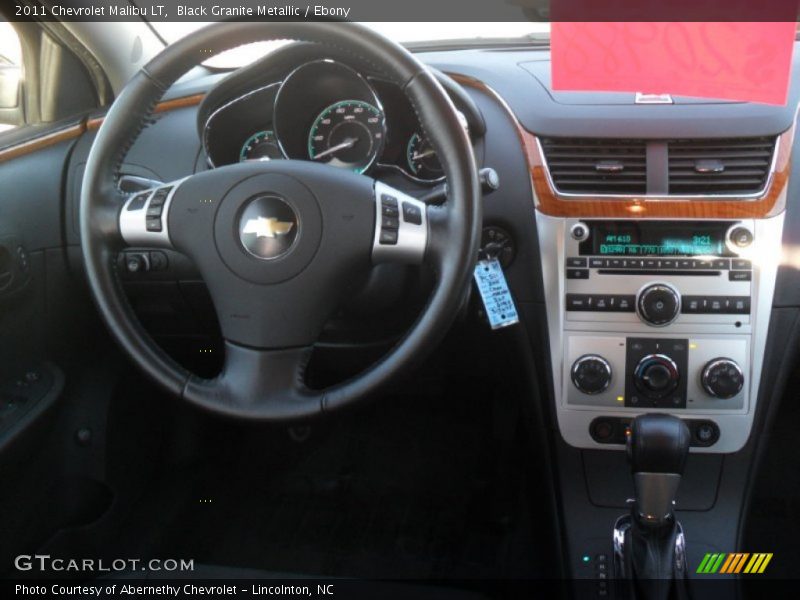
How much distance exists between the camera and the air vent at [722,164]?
181 centimetres

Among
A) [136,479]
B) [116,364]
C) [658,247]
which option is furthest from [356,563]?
[658,247]

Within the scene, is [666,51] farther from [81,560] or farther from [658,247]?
[81,560]

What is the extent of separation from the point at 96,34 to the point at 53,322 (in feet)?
2.31

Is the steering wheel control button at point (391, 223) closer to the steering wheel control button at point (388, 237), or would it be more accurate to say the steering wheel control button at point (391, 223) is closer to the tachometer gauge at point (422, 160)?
the steering wheel control button at point (388, 237)

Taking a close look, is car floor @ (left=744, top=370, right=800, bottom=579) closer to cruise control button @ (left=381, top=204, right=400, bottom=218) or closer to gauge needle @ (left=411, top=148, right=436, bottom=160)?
gauge needle @ (left=411, top=148, right=436, bottom=160)

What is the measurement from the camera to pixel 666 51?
60.3 inches

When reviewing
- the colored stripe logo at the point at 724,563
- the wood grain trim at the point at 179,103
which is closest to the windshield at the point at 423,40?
the wood grain trim at the point at 179,103

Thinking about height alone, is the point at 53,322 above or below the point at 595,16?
below

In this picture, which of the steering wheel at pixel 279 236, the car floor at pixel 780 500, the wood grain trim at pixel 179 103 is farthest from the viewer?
the car floor at pixel 780 500

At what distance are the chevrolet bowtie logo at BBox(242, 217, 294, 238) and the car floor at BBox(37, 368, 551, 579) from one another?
31.3 inches

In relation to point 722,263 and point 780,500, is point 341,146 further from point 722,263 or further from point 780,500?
point 780,500

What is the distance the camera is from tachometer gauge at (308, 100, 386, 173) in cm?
180

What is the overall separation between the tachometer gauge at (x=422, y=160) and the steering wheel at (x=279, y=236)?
35 centimetres

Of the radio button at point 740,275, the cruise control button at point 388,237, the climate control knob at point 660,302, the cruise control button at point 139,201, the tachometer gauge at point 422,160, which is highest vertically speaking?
the cruise control button at point 139,201
